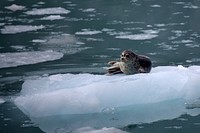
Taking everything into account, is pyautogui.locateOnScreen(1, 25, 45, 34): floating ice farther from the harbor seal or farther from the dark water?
the harbor seal

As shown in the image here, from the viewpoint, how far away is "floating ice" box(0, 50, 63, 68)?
5.70 m

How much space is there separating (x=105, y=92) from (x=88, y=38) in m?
2.77

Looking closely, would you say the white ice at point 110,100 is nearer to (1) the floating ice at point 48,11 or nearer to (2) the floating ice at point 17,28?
(2) the floating ice at point 17,28

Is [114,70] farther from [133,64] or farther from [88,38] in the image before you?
[88,38]

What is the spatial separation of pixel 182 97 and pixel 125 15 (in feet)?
13.7

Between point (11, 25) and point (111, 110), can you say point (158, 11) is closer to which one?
point (11, 25)

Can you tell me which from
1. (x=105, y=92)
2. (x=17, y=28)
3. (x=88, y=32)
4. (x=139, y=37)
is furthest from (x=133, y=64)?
(x=17, y=28)

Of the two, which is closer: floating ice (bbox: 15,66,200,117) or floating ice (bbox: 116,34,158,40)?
floating ice (bbox: 15,66,200,117)

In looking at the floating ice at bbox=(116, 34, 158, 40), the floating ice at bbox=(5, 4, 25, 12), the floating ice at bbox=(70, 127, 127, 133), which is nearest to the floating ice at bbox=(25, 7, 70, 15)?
the floating ice at bbox=(5, 4, 25, 12)

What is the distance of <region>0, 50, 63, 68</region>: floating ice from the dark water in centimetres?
1

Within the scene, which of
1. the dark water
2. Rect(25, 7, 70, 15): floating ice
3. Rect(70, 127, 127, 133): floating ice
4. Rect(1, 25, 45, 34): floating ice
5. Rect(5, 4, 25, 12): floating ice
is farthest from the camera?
Rect(5, 4, 25, 12): floating ice

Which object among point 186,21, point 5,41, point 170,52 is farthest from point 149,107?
point 186,21

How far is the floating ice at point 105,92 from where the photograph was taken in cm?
403

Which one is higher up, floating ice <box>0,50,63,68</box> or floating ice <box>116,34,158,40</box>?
floating ice <box>116,34,158,40</box>
